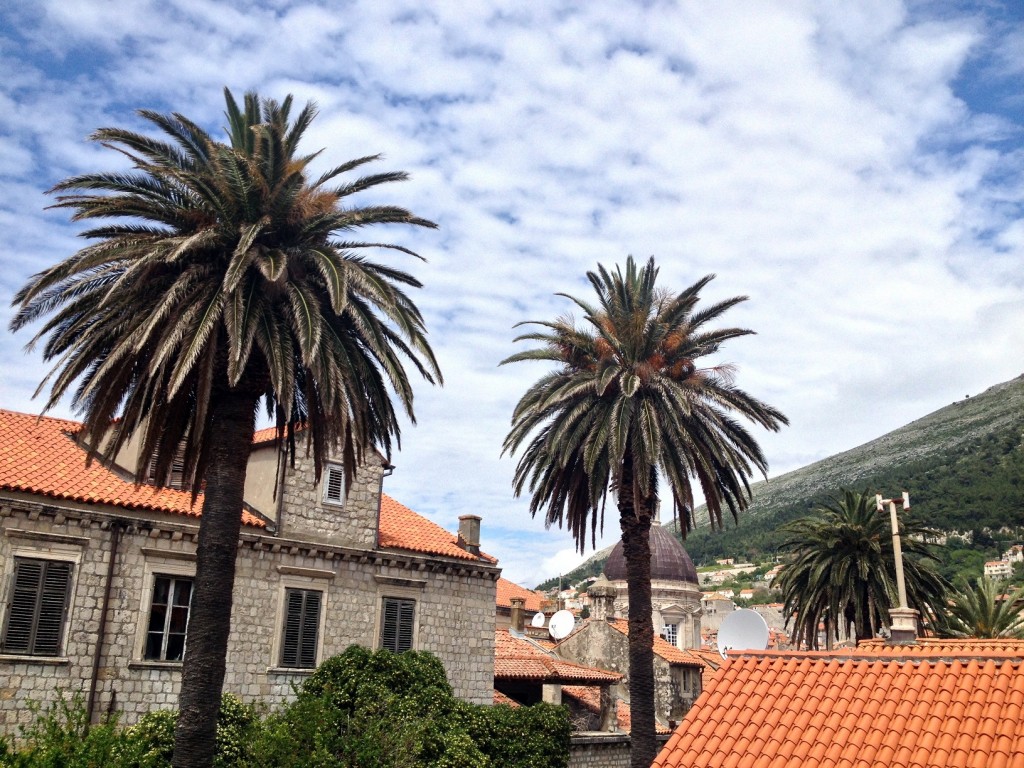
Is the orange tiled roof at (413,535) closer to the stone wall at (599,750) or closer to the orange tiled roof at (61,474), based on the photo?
the orange tiled roof at (61,474)

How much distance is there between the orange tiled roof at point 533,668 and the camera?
1375 inches

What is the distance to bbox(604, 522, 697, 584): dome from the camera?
2576 inches

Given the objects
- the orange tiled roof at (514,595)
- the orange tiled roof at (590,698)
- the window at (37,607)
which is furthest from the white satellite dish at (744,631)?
the orange tiled roof at (514,595)

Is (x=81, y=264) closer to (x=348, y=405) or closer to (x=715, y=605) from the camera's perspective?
(x=348, y=405)

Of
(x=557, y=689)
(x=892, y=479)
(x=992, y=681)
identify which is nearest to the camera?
(x=992, y=681)

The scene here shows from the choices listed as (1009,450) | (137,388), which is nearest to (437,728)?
(137,388)

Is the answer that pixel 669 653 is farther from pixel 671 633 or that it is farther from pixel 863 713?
pixel 863 713

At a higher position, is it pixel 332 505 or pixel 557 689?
pixel 332 505

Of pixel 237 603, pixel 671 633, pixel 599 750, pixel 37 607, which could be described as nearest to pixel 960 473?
pixel 671 633

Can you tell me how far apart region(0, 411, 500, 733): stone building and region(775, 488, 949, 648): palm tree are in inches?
559

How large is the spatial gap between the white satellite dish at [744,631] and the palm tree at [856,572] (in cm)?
1404

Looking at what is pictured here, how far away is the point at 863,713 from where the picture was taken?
12898 millimetres

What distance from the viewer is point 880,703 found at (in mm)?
13016

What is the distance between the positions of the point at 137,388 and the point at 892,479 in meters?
155
